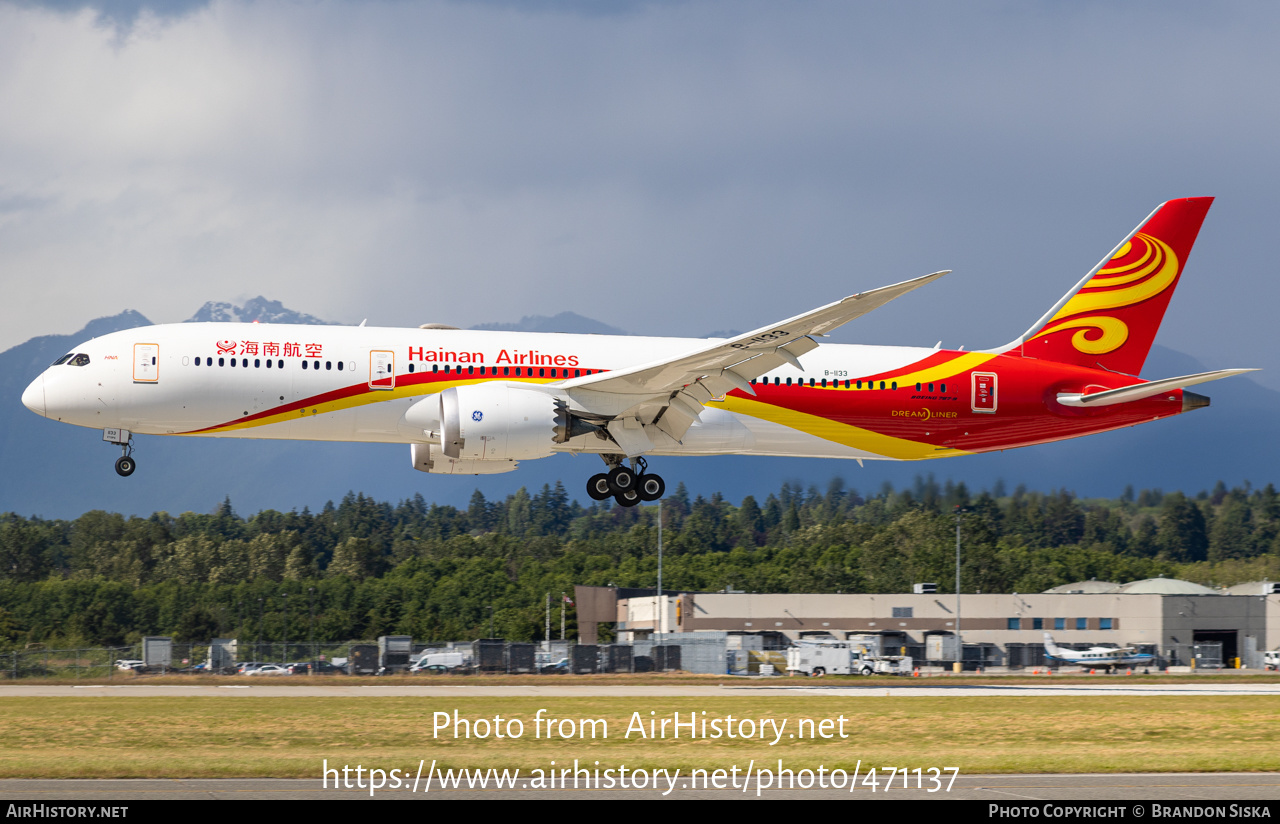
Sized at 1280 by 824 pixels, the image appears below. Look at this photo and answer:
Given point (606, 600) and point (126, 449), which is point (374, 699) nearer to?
point (126, 449)

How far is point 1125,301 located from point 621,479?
589 inches

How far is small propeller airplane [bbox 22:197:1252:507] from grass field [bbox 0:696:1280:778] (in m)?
6.28

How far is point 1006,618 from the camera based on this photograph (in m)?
85.7

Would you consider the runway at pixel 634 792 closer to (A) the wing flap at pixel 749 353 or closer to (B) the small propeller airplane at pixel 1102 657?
(A) the wing flap at pixel 749 353

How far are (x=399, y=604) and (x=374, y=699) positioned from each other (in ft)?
287

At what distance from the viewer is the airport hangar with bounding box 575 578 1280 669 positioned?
80.9 meters

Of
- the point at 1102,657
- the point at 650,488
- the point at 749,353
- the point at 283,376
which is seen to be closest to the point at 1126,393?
the point at 749,353

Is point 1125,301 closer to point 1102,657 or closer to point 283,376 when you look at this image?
point 283,376


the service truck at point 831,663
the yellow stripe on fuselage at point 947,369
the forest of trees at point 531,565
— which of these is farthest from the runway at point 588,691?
the forest of trees at point 531,565

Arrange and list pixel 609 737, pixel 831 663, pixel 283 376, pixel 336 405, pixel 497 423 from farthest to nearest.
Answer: pixel 831 663 < pixel 336 405 < pixel 283 376 < pixel 497 423 < pixel 609 737

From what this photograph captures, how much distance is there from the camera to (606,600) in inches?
3748

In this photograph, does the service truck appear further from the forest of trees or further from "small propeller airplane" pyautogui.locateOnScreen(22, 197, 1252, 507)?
"small propeller airplane" pyautogui.locateOnScreen(22, 197, 1252, 507)

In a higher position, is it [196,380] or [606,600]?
[196,380]
